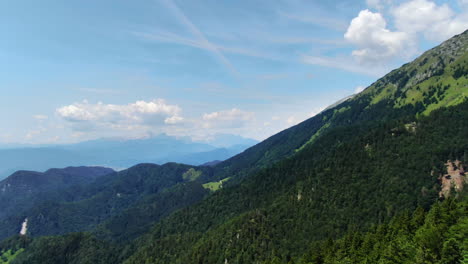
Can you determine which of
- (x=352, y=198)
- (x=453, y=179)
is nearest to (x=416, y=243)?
(x=352, y=198)

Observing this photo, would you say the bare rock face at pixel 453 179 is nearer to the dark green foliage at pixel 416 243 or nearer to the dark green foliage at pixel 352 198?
the dark green foliage at pixel 352 198

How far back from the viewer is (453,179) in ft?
468

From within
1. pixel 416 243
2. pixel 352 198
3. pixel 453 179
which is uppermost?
pixel 416 243

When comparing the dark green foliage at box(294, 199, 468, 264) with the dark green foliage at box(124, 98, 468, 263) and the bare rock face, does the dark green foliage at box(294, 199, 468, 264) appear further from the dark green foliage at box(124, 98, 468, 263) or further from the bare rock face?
the bare rock face

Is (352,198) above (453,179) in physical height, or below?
below

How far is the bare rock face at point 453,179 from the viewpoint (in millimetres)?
137375

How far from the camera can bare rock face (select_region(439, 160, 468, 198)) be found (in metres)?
137

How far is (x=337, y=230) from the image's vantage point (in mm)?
151375

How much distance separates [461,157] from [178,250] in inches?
7535

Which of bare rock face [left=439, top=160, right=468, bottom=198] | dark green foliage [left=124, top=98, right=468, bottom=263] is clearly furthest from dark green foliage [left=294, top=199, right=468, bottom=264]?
bare rock face [left=439, top=160, right=468, bottom=198]

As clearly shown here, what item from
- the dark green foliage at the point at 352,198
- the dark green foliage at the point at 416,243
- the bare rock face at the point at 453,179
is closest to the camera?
the dark green foliage at the point at 416,243

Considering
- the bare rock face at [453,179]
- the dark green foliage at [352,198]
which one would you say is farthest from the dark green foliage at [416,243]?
the bare rock face at [453,179]

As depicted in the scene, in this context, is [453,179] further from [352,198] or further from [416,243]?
[416,243]

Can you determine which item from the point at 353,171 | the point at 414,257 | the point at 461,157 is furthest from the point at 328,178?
the point at 414,257
